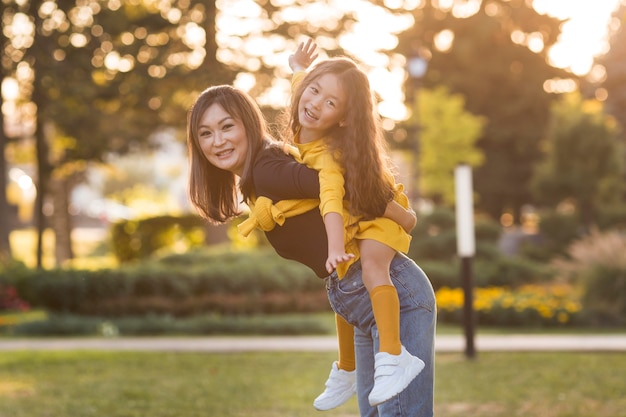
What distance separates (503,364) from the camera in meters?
9.18

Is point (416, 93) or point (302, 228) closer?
point (302, 228)

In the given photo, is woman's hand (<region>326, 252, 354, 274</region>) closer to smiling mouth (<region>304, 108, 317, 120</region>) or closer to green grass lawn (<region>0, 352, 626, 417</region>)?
smiling mouth (<region>304, 108, 317, 120</region>)

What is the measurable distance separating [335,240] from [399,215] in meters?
0.29

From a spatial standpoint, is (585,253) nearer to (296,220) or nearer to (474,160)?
(296,220)

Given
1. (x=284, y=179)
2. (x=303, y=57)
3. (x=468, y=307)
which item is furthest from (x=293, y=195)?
(x=468, y=307)

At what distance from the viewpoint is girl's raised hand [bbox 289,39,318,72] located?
3701mm

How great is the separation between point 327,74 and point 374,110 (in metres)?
0.21

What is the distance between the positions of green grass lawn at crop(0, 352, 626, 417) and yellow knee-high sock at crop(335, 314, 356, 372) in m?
3.40

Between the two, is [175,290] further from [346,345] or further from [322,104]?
[322,104]

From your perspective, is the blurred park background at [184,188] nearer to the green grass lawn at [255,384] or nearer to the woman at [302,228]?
the green grass lawn at [255,384]

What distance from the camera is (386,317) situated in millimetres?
3141

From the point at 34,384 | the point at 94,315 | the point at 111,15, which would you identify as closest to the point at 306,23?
the point at 111,15

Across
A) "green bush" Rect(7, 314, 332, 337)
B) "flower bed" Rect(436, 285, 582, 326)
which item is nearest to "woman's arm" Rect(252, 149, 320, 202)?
"green bush" Rect(7, 314, 332, 337)

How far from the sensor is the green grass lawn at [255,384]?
709 cm
